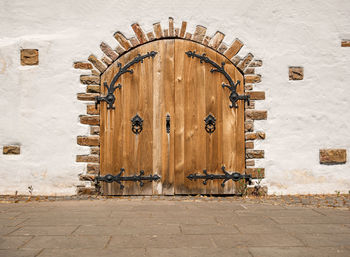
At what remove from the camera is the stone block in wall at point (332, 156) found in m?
4.70

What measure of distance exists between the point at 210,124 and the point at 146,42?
1446 mm

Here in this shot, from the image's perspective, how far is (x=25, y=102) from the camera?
468 centimetres

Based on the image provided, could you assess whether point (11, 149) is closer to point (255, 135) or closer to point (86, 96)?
point (86, 96)

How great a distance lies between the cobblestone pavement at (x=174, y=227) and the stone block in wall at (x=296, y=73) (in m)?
1.67

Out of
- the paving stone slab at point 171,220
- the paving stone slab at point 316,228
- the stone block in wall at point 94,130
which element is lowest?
the paving stone slab at point 316,228

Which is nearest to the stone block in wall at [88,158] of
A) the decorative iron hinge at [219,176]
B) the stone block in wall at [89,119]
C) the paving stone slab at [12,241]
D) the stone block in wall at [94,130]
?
the stone block in wall at [94,130]

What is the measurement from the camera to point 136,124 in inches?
183

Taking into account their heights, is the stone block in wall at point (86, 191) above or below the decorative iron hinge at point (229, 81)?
below

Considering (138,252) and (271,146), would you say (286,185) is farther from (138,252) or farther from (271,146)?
(138,252)

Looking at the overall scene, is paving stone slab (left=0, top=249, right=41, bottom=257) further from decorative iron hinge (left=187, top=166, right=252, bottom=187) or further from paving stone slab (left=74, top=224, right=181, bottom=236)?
decorative iron hinge (left=187, top=166, right=252, bottom=187)

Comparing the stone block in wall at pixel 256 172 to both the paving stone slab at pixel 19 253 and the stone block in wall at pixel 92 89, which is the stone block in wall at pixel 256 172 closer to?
the stone block in wall at pixel 92 89

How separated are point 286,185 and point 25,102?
12.4 feet

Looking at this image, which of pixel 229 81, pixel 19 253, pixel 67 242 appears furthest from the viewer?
pixel 229 81

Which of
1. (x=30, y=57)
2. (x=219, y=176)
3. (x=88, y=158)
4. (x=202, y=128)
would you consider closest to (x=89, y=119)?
(x=88, y=158)
